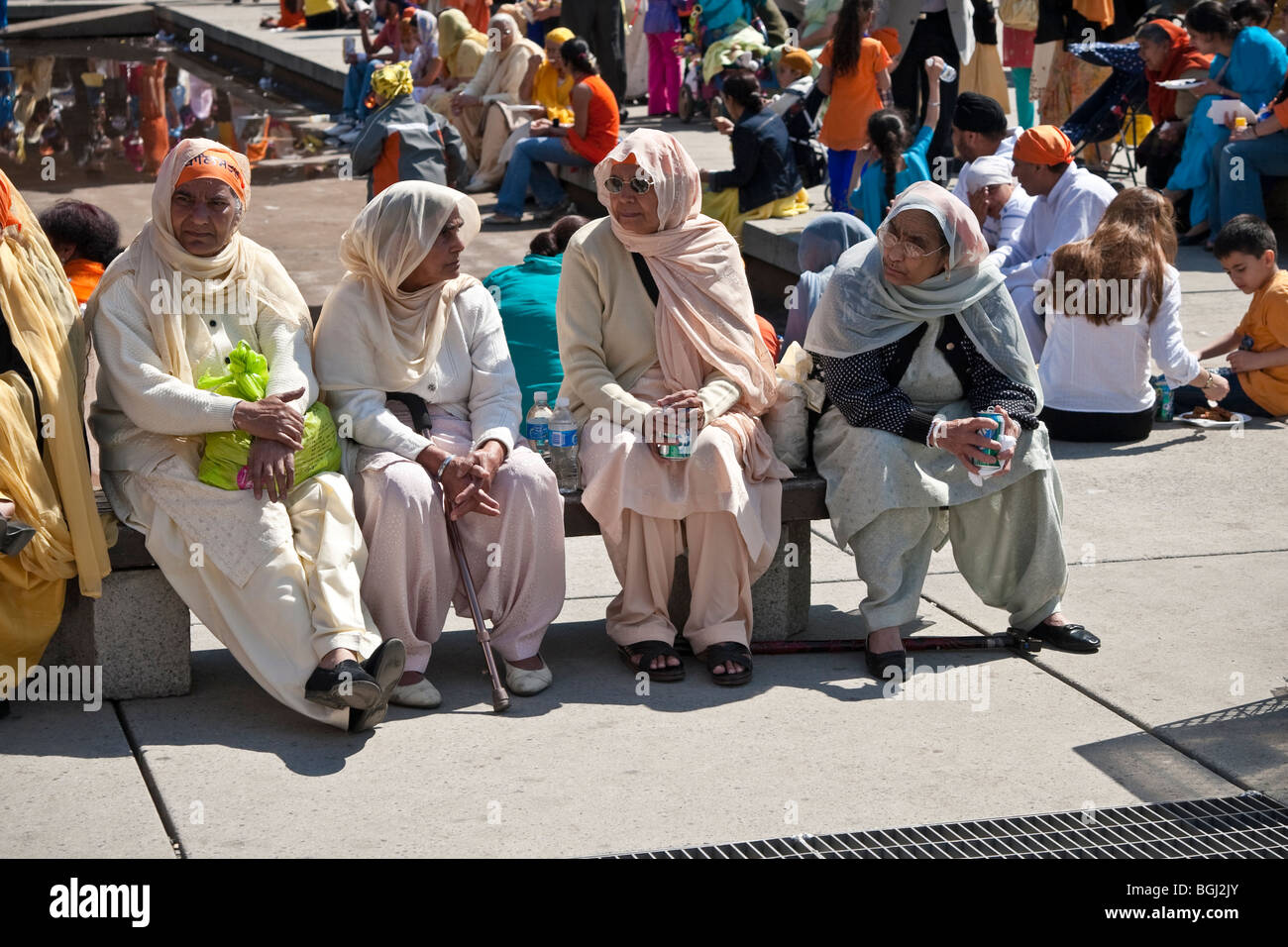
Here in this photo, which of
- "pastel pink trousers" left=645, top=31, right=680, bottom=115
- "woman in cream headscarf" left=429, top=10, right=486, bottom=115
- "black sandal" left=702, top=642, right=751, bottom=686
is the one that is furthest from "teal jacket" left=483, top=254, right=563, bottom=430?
"pastel pink trousers" left=645, top=31, right=680, bottom=115

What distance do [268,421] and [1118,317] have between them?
3763 mm

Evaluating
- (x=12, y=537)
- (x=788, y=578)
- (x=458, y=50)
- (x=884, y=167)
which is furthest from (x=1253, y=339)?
(x=458, y=50)

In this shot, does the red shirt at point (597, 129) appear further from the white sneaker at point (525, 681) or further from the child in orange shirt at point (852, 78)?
the white sneaker at point (525, 681)

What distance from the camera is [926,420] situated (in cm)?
467

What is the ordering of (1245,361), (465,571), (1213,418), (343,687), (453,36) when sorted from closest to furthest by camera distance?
(343,687) < (465,571) < (1245,361) < (1213,418) < (453,36)

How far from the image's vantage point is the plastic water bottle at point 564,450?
4738 mm

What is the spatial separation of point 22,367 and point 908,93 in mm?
8282

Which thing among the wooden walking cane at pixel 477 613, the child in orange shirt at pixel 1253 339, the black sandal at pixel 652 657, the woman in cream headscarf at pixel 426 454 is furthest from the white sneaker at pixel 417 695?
the child in orange shirt at pixel 1253 339

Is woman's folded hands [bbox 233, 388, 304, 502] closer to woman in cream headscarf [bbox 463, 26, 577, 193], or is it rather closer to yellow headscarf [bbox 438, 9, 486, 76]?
woman in cream headscarf [bbox 463, 26, 577, 193]

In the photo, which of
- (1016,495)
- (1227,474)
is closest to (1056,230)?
(1227,474)

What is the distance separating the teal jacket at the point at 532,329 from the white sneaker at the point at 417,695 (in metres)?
1.23

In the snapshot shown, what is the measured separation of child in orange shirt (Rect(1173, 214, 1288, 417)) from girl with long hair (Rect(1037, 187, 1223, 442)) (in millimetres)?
276

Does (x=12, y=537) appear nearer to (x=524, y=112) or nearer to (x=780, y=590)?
(x=780, y=590)
